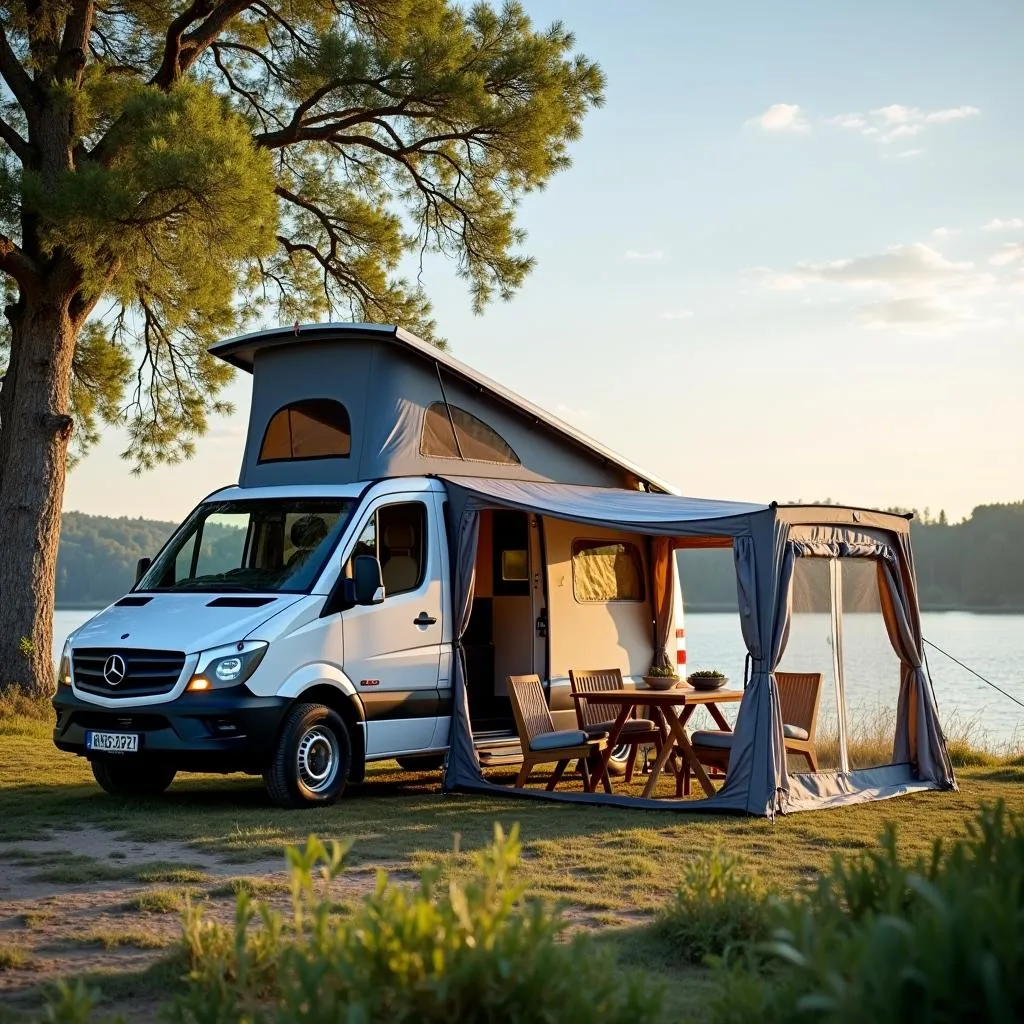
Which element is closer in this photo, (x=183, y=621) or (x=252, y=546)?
(x=183, y=621)

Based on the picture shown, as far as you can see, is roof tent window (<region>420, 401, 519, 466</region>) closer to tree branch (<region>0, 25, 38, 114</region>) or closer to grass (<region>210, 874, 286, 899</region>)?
grass (<region>210, 874, 286, 899</region>)

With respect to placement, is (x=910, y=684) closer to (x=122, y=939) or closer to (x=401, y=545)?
(x=401, y=545)

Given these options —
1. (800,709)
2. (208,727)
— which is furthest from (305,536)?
(800,709)

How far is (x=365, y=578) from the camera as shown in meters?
9.84

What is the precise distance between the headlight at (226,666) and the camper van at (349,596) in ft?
0.04

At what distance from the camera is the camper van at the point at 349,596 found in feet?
31.0

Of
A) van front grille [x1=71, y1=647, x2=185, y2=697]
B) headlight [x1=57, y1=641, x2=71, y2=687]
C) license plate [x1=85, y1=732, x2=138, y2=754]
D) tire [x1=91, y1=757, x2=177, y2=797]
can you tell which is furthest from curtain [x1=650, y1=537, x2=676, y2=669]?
headlight [x1=57, y1=641, x2=71, y2=687]

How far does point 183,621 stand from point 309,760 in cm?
128

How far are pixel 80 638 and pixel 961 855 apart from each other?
7.28 m

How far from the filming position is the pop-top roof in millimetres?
11039

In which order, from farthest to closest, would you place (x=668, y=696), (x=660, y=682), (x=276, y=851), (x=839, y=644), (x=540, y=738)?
(x=839, y=644) < (x=660, y=682) < (x=540, y=738) < (x=668, y=696) < (x=276, y=851)

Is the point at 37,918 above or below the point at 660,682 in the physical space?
below

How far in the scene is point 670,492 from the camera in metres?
13.3

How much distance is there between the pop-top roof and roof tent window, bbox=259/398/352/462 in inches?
20.6
